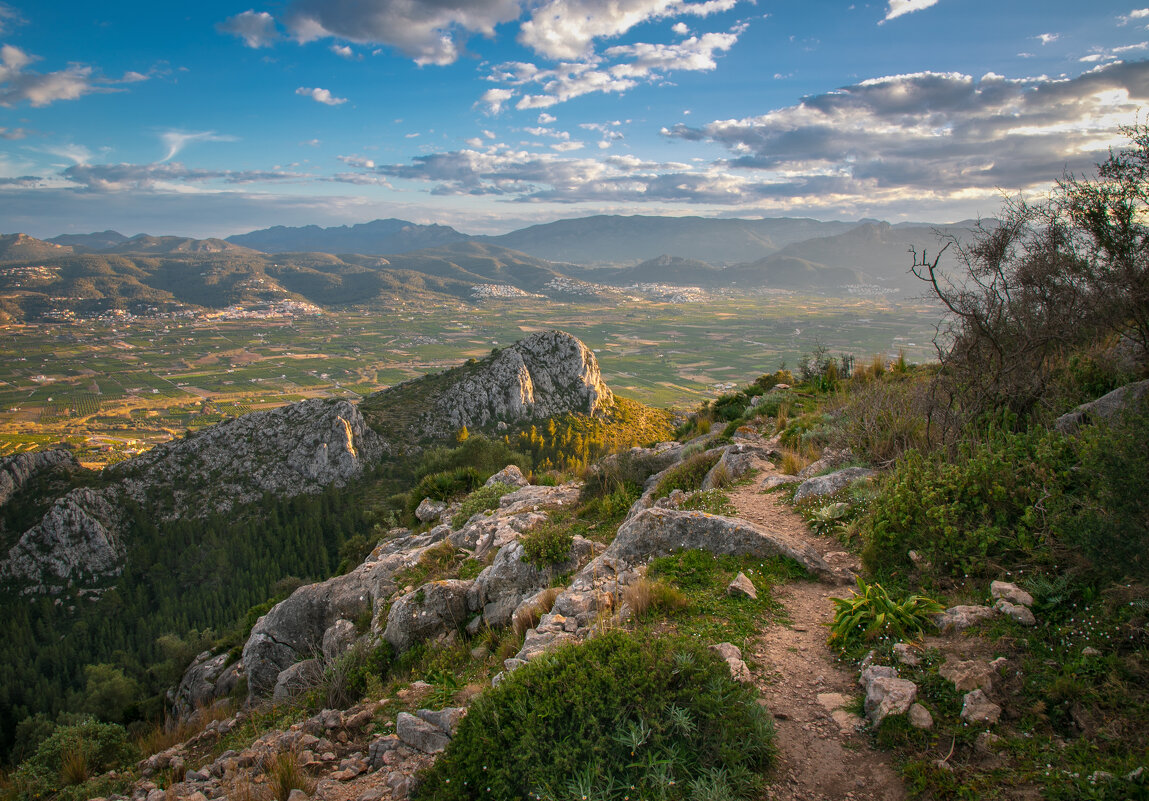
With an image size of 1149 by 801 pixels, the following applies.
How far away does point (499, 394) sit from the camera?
84.3 metres

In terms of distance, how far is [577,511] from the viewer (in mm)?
12836

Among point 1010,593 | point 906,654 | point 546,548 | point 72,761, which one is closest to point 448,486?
point 546,548

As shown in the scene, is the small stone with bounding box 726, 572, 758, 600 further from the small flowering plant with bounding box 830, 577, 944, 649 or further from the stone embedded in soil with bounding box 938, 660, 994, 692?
the stone embedded in soil with bounding box 938, 660, 994, 692

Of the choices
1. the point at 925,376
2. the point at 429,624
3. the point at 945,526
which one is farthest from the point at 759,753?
the point at 925,376

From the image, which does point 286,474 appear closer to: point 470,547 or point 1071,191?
point 470,547

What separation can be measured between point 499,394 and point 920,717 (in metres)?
81.7

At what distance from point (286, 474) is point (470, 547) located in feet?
229

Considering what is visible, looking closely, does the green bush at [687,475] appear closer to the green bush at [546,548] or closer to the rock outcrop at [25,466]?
the green bush at [546,548]

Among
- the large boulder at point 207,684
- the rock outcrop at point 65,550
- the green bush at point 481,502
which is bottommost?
the rock outcrop at point 65,550

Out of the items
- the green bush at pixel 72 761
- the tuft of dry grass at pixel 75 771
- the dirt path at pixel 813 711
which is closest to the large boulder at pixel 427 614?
the green bush at pixel 72 761

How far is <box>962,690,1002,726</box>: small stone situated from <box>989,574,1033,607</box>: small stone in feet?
5.14

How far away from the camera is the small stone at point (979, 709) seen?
3.99m

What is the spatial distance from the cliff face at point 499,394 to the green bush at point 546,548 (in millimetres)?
69669

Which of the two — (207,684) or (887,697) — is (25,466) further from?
(887,697)
